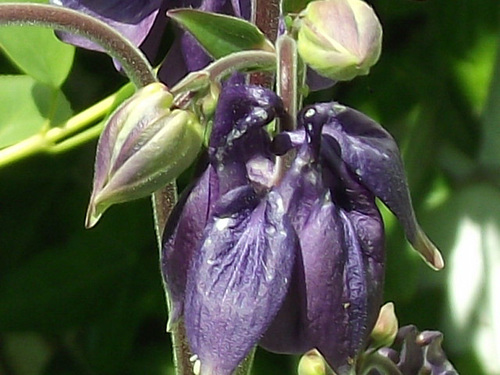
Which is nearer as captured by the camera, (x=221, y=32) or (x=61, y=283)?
(x=221, y=32)

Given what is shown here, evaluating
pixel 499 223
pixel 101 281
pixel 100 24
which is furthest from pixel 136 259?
pixel 100 24

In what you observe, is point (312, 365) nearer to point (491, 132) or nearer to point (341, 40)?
point (341, 40)

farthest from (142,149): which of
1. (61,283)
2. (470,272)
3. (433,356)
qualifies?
(470,272)

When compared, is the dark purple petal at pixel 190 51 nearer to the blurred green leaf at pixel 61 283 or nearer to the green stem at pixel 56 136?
the green stem at pixel 56 136

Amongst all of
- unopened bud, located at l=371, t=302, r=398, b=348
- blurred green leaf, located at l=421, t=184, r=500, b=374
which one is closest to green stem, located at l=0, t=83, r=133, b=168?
unopened bud, located at l=371, t=302, r=398, b=348

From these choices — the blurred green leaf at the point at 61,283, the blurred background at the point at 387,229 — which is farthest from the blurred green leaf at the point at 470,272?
the blurred green leaf at the point at 61,283

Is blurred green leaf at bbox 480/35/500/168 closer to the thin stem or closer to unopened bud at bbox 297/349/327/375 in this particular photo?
unopened bud at bbox 297/349/327/375

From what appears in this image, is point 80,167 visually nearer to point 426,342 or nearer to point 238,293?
point 426,342
